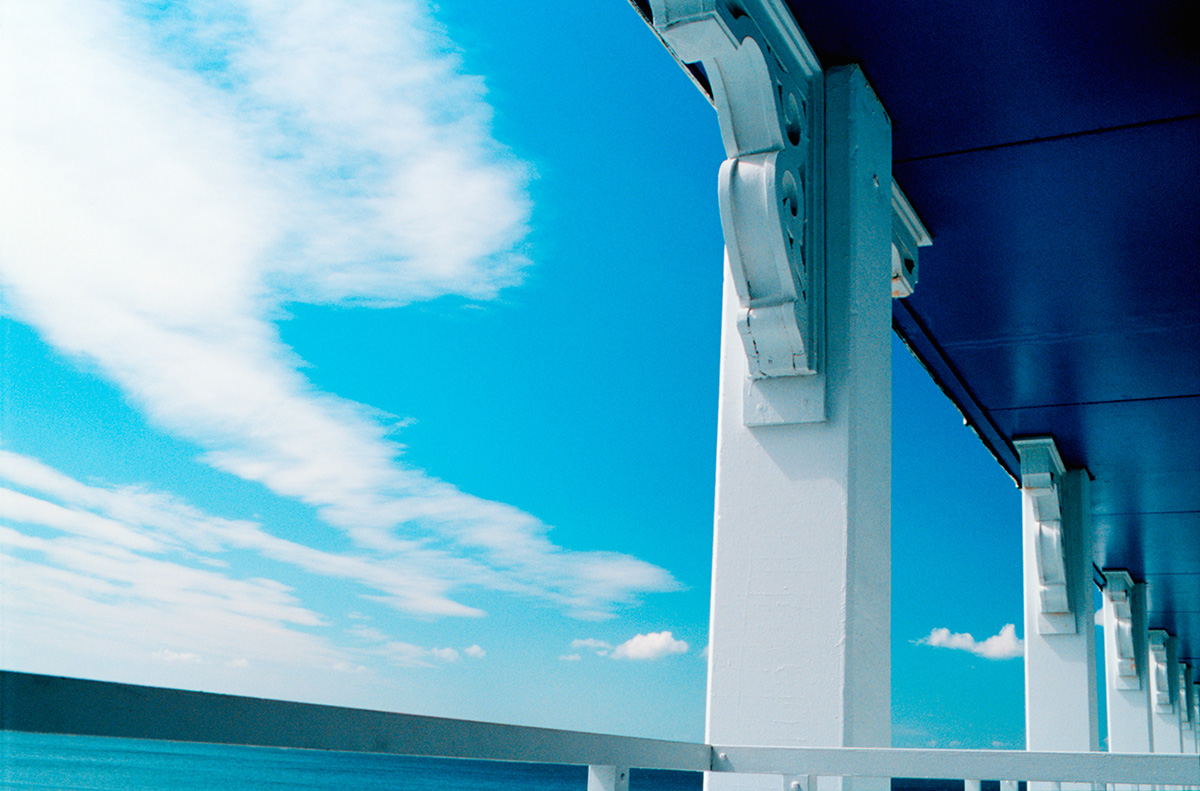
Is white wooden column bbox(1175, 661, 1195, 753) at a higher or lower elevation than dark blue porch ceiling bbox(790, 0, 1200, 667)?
lower

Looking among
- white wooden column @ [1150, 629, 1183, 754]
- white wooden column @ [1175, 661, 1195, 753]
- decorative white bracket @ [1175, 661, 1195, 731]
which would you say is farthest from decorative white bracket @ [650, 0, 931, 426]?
decorative white bracket @ [1175, 661, 1195, 731]

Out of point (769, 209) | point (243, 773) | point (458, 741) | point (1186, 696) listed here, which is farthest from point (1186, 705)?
point (243, 773)

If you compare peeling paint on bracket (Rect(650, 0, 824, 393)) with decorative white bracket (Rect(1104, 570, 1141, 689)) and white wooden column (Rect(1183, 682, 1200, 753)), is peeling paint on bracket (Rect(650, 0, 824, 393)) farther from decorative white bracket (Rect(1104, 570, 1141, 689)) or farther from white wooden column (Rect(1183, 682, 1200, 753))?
white wooden column (Rect(1183, 682, 1200, 753))

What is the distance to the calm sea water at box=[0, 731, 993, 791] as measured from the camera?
48125mm

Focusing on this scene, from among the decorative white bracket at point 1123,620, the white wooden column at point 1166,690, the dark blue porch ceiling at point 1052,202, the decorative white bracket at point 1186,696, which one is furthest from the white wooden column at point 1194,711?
the dark blue porch ceiling at point 1052,202

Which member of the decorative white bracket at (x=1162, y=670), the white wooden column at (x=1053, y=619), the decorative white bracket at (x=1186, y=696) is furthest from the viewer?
the decorative white bracket at (x=1186, y=696)

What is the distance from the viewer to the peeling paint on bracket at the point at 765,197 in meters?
1.92

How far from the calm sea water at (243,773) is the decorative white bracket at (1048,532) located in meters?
44.2

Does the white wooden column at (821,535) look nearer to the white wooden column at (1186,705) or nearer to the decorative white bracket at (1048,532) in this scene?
the decorative white bracket at (1048,532)

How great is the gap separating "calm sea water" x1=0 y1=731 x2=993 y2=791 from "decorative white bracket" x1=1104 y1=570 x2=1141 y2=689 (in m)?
42.1

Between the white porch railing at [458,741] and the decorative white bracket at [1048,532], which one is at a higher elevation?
the decorative white bracket at [1048,532]

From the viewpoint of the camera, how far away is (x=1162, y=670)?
993 centimetres

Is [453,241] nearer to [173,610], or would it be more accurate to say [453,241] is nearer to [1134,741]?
[173,610]

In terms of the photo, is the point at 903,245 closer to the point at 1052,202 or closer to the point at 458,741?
the point at 1052,202
